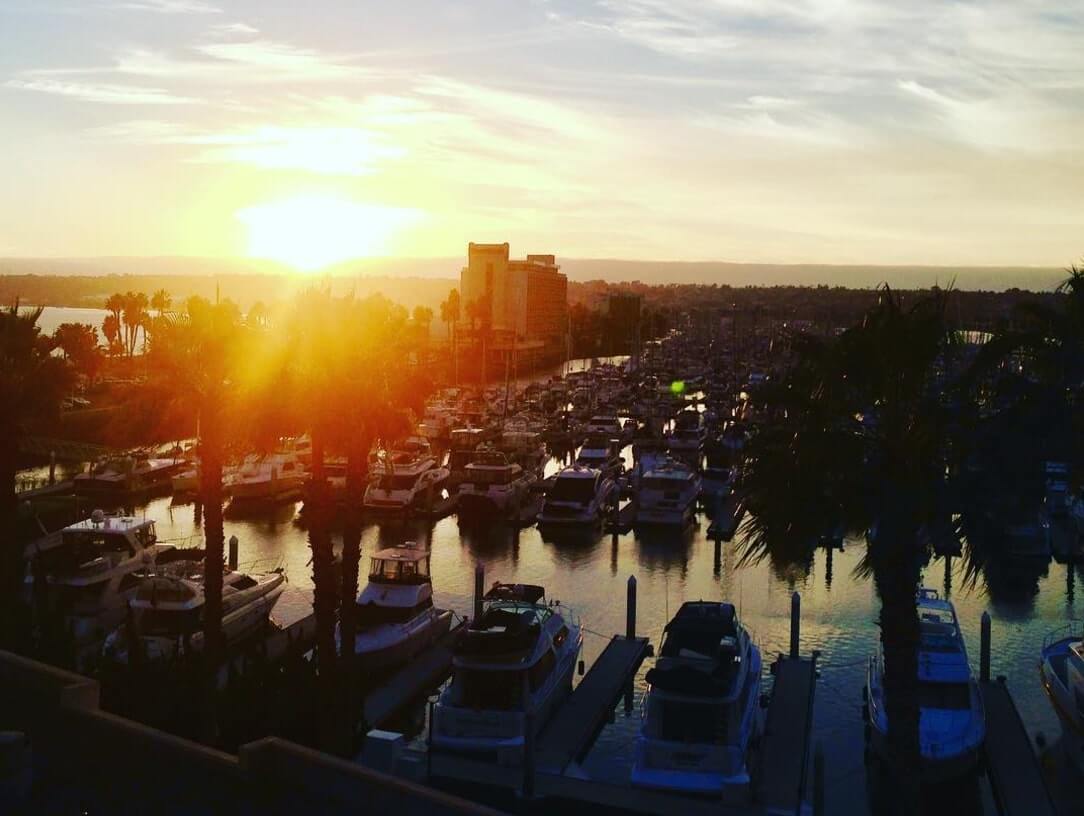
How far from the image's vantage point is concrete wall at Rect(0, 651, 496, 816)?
931 centimetres

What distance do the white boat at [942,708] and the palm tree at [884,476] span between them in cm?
435

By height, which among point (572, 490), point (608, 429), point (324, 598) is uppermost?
point (324, 598)

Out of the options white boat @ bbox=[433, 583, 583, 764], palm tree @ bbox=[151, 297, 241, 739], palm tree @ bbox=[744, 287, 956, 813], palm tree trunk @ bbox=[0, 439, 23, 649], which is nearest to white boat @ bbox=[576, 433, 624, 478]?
white boat @ bbox=[433, 583, 583, 764]

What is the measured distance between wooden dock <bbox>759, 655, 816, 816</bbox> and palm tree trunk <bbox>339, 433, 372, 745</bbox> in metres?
6.65

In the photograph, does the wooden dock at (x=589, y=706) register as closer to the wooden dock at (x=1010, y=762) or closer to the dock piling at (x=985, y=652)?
the wooden dock at (x=1010, y=762)

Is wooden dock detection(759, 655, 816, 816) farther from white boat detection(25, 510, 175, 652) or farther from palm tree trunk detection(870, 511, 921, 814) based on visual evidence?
white boat detection(25, 510, 175, 652)

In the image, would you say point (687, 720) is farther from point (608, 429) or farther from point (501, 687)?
point (608, 429)

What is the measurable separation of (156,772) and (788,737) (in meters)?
11.7

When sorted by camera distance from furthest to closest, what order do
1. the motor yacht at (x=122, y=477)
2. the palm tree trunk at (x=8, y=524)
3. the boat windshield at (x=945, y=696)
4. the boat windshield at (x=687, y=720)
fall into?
1. the motor yacht at (x=122, y=477)
2. the palm tree trunk at (x=8, y=524)
3. the boat windshield at (x=945, y=696)
4. the boat windshield at (x=687, y=720)

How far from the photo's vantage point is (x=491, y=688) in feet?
61.5

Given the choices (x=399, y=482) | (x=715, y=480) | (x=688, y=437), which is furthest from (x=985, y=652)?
(x=688, y=437)

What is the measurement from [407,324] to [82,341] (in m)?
53.4

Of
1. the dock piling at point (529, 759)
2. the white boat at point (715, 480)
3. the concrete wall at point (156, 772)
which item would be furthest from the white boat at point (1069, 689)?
the white boat at point (715, 480)

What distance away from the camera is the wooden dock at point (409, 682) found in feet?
67.2
